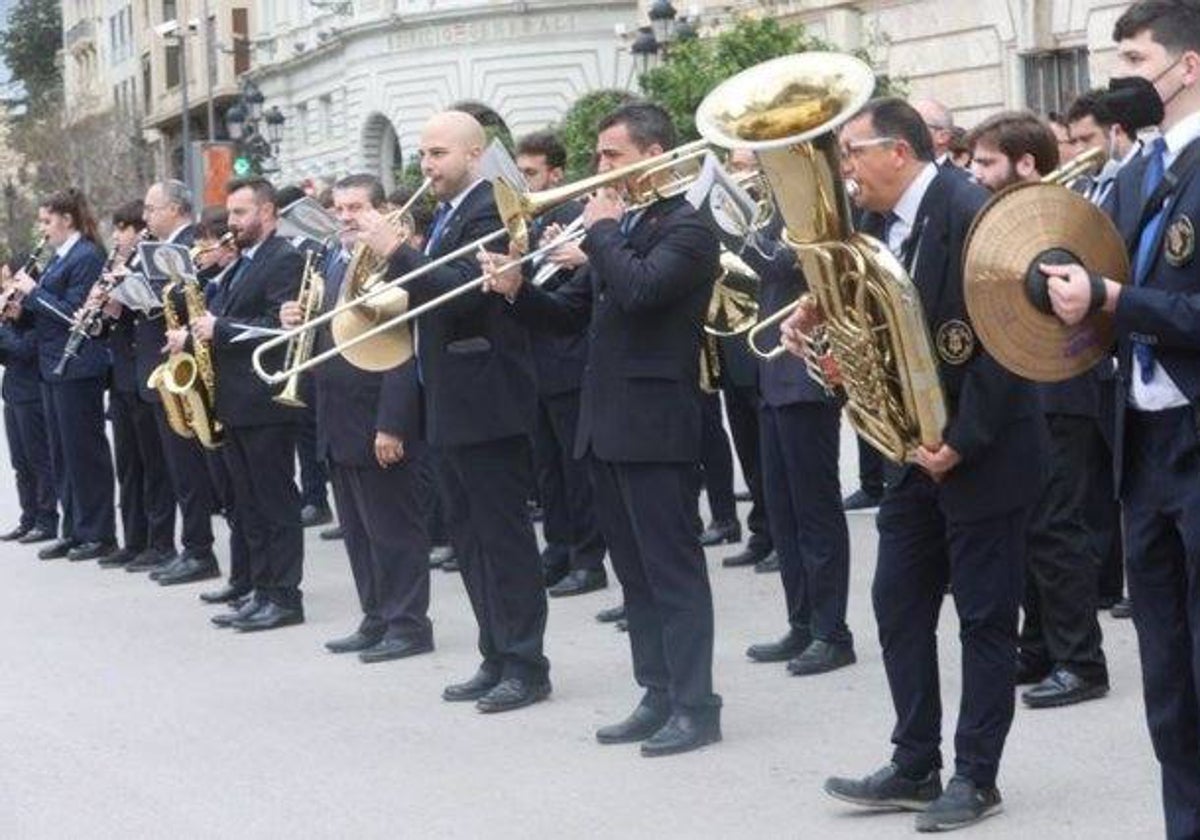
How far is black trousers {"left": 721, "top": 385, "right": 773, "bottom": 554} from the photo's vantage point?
1315 cm

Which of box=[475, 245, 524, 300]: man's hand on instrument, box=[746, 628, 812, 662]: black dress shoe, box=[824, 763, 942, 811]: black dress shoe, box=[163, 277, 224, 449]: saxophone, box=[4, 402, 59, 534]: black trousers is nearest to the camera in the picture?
box=[824, 763, 942, 811]: black dress shoe

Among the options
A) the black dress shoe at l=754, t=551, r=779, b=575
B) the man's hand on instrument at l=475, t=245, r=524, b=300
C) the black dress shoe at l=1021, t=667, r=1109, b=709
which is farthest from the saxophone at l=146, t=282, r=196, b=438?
the black dress shoe at l=1021, t=667, r=1109, b=709

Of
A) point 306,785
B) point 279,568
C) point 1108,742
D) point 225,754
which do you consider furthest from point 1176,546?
point 279,568

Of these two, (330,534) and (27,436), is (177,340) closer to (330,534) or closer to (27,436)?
(330,534)

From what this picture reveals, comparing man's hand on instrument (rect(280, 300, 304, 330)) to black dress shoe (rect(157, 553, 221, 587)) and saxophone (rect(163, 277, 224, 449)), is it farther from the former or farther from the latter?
black dress shoe (rect(157, 553, 221, 587))

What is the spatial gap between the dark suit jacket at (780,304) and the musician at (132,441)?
5078mm

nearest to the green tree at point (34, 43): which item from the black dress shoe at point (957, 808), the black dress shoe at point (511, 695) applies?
the black dress shoe at point (511, 695)

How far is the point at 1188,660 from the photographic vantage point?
6.30 m

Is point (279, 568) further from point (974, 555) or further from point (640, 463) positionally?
point (974, 555)

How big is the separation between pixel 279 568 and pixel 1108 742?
16.4ft

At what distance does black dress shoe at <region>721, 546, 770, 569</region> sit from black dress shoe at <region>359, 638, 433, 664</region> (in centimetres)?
228

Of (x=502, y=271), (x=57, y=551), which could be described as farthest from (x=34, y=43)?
(x=502, y=271)

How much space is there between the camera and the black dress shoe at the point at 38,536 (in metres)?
16.8

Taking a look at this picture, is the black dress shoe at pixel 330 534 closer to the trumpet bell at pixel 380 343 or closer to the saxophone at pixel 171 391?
the saxophone at pixel 171 391
